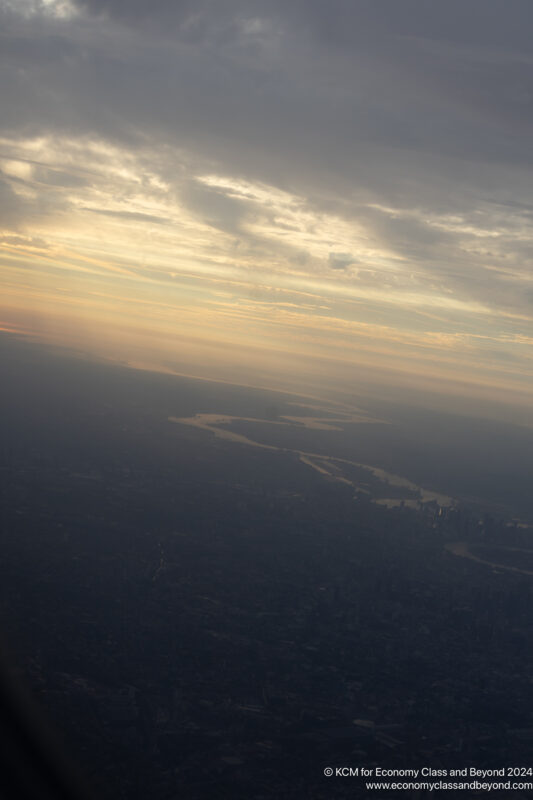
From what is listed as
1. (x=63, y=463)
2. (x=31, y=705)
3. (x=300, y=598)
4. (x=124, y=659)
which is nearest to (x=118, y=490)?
(x=63, y=463)

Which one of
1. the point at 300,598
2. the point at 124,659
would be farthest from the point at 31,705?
the point at 300,598

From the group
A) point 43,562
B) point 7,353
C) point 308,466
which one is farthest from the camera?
point 7,353

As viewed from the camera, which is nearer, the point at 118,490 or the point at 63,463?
the point at 118,490

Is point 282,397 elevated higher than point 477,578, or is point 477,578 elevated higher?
point 282,397

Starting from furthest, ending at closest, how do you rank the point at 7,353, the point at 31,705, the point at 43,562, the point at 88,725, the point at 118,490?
the point at 7,353
the point at 118,490
the point at 43,562
the point at 88,725
the point at 31,705

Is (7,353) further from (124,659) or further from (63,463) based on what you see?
(124,659)

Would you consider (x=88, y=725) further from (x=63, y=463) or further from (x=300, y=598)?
(x=63, y=463)
